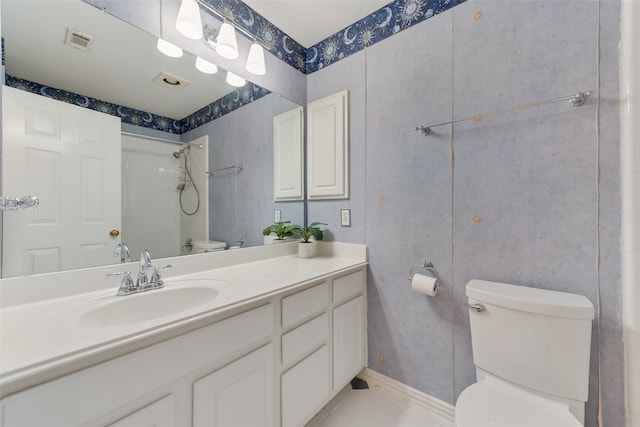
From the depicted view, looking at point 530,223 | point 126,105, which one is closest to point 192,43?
point 126,105

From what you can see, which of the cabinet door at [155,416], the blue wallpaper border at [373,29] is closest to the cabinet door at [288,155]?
the blue wallpaper border at [373,29]

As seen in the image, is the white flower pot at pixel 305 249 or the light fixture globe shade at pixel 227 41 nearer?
the light fixture globe shade at pixel 227 41

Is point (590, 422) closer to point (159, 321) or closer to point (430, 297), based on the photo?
point (430, 297)

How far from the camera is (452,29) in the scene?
4.47ft

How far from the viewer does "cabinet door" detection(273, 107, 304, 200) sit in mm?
Result: 1851

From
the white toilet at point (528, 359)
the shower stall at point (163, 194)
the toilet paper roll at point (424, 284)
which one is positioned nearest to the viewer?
the white toilet at point (528, 359)

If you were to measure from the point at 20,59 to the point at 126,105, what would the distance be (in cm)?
33

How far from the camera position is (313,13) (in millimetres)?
1667

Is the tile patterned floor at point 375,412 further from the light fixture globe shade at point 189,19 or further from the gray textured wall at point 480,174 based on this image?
the light fixture globe shade at point 189,19

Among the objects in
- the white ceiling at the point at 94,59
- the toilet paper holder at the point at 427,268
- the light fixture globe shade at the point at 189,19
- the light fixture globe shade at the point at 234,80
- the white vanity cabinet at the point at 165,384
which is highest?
the light fixture globe shade at the point at 189,19

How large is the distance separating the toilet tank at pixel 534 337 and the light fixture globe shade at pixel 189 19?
1.87 meters

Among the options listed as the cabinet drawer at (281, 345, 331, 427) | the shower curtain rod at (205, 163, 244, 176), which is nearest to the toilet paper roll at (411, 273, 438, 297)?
the cabinet drawer at (281, 345, 331, 427)

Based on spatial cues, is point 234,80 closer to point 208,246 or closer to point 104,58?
point 104,58

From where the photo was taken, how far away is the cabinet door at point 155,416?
2.28ft
